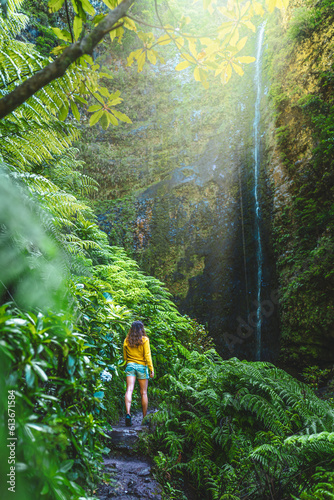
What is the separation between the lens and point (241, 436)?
6.89 ft

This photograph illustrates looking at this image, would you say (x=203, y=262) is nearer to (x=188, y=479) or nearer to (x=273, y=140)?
(x=273, y=140)

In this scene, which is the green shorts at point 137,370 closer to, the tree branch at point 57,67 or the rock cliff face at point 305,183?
the tree branch at point 57,67

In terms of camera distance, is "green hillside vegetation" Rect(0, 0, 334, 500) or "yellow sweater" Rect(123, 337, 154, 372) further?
"yellow sweater" Rect(123, 337, 154, 372)

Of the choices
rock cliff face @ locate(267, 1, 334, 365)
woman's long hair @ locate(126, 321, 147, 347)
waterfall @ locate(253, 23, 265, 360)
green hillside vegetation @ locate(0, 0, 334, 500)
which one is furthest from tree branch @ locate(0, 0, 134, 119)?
waterfall @ locate(253, 23, 265, 360)

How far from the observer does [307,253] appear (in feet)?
17.1

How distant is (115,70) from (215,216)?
24.7 ft

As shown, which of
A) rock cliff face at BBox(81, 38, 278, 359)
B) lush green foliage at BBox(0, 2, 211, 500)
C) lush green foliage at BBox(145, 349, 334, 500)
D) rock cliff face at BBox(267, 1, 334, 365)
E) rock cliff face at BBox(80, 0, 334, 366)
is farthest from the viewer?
rock cliff face at BBox(81, 38, 278, 359)

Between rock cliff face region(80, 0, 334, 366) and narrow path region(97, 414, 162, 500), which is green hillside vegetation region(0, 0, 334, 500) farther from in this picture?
rock cliff face region(80, 0, 334, 366)

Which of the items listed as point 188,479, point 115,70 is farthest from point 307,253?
point 115,70

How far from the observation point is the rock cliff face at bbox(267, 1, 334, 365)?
15.6ft

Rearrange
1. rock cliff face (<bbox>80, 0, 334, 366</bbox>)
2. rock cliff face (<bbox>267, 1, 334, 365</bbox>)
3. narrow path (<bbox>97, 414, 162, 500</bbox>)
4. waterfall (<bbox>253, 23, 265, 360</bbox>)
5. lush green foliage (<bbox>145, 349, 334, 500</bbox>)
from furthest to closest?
1. waterfall (<bbox>253, 23, 265, 360</bbox>)
2. rock cliff face (<bbox>80, 0, 334, 366</bbox>)
3. rock cliff face (<bbox>267, 1, 334, 365</bbox>)
4. narrow path (<bbox>97, 414, 162, 500</bbox>)
5. lush green foliage (<bbox>145, 349, 334, 500</bbox>)

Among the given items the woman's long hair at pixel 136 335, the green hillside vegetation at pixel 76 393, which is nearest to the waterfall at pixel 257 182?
the green hillside vegetation at pixel 76 393

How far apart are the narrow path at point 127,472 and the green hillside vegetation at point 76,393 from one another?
106 millimetres

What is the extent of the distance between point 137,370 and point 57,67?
2806mm
